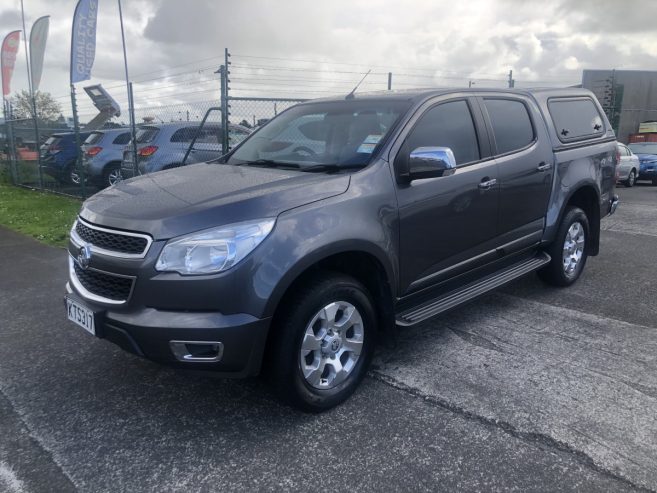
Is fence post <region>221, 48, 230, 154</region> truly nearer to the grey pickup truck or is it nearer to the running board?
the grey pickup truck

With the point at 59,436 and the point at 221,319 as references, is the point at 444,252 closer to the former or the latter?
the point at 221,319

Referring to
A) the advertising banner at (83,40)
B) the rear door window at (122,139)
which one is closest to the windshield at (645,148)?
the rear door window at (122,139)

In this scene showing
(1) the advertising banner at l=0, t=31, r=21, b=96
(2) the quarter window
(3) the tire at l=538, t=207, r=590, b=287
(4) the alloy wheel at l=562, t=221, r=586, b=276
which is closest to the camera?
(2) the quarter window

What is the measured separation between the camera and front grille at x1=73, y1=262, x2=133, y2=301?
9.22ft

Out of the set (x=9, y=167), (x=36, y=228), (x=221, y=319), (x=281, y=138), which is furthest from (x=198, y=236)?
(x=9, y=167)

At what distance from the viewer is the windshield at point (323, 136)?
140 inches

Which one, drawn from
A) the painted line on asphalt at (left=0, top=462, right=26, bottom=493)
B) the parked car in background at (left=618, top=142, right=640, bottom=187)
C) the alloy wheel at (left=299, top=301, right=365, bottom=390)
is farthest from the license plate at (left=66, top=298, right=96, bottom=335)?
the parked car in background at (left=618, top=142, right=640, bottom=187)

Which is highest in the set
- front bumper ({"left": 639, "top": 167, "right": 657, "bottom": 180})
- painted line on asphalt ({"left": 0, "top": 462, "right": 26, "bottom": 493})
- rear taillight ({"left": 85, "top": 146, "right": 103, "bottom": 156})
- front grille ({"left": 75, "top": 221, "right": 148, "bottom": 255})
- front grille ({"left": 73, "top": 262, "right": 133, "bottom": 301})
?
front grille ({"left": 75, "top": 221, "right": 148, "bottom": 255})

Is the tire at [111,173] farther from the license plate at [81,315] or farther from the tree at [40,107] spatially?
the license plate at [81,315]

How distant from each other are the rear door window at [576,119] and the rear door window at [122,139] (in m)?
9.91

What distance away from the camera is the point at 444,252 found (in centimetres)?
376

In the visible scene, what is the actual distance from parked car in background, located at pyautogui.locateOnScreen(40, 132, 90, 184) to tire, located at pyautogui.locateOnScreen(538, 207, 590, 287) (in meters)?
12.0

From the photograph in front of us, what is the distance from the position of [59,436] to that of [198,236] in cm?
135

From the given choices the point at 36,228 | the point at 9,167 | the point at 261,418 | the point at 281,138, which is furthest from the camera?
the point at 9,167
